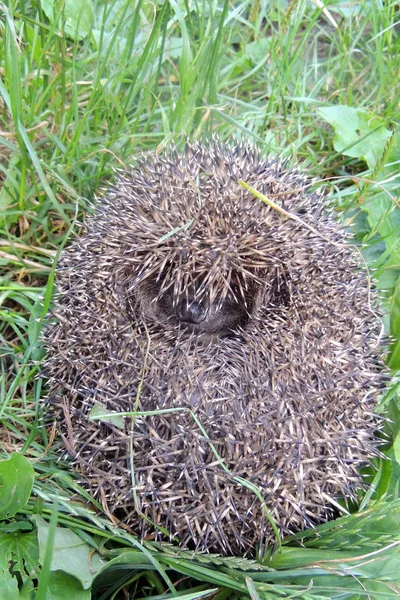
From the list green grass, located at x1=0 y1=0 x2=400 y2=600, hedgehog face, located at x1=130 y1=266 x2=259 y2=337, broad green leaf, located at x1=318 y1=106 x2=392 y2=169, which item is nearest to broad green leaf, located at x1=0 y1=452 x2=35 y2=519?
green grass, located at x1=0 y1=0 x2=400 y2=600

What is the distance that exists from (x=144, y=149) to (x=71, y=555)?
2.22m

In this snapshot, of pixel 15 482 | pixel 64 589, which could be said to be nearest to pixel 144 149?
pixel 15 482

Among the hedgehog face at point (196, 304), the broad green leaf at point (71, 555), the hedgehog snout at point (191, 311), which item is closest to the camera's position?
the broad green leaf at point (71, 555)

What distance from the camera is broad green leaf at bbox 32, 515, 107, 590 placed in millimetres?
2152

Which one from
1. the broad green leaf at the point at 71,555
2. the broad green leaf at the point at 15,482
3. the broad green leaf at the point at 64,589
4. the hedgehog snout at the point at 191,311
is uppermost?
the hedgehog snout at the point at 191,311

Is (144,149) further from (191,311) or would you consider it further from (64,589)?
(64,589)

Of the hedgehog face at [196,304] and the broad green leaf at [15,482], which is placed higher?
the hedgehog face at [196,304]

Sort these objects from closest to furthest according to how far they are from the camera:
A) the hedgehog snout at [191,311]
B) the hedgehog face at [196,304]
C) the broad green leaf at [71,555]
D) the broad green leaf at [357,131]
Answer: the broad green leaf at [71,555] → the hedgehog face at [196,304] → the hedgehog snout at [191,311] → the broad green leaf at [357,131]

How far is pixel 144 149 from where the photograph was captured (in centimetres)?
→ 353

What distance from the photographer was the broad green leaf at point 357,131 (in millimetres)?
3582

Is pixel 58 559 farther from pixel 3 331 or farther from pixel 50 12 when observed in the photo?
pixel 50 12

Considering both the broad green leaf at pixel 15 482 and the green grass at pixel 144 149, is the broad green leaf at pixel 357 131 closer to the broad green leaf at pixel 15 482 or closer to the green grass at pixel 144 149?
the green grass at pixel 144 149

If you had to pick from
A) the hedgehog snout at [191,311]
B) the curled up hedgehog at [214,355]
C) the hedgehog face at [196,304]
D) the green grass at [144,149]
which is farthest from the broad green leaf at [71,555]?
the hedgehog snout at [191,311]

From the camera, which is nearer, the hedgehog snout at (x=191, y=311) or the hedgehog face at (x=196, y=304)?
the hedgehog face at (x=196, y=304)
